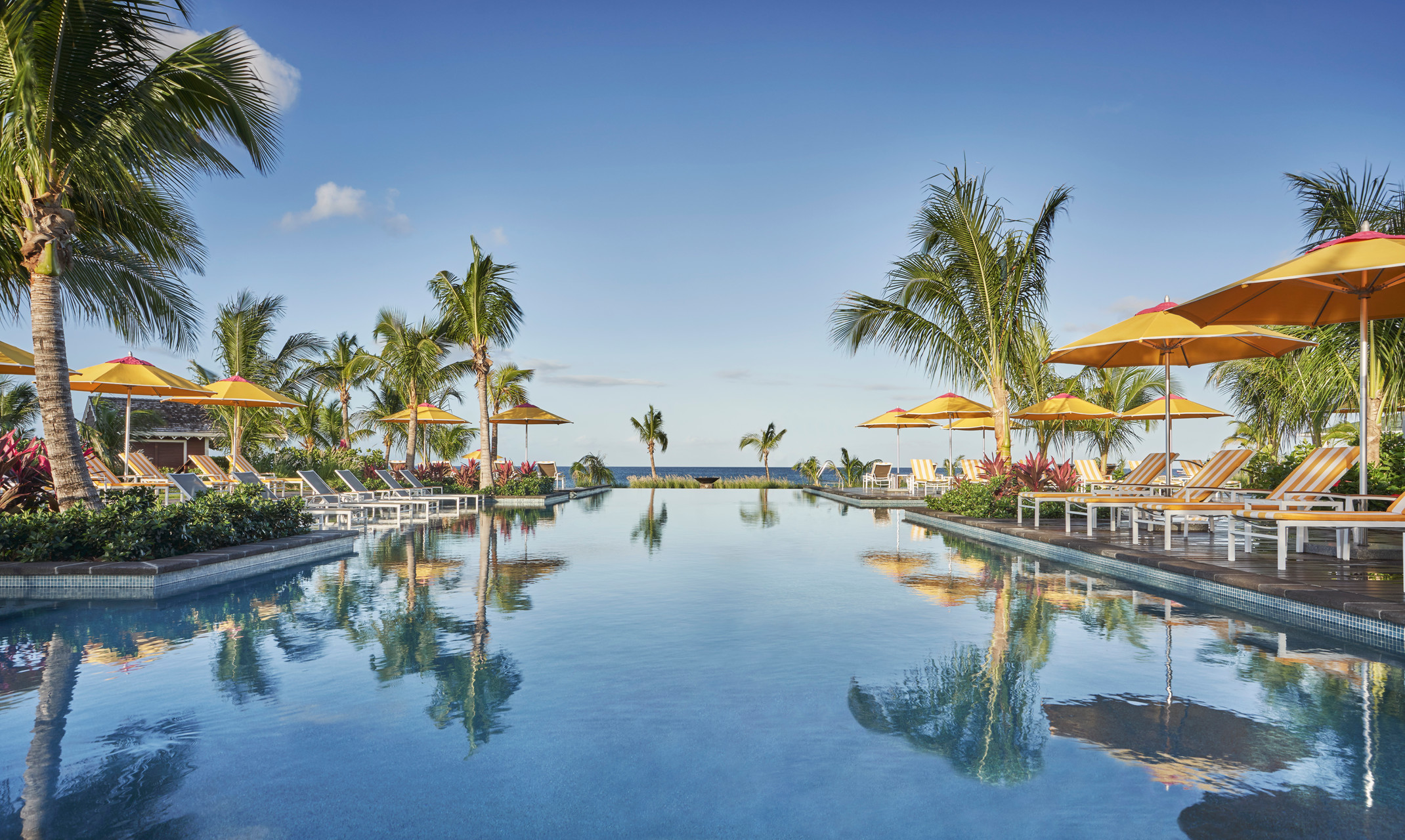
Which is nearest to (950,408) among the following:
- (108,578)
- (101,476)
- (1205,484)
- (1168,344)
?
(1168,344)

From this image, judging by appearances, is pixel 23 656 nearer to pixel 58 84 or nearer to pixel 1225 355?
pixel 58 84

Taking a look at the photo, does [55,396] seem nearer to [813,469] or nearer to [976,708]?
[976,708]

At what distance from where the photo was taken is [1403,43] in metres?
12.3

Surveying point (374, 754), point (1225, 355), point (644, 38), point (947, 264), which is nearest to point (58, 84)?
point (374, 754)

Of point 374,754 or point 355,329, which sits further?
point 355,329

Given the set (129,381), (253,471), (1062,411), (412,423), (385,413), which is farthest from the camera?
(385,413)

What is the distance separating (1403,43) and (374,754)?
57.9 ft

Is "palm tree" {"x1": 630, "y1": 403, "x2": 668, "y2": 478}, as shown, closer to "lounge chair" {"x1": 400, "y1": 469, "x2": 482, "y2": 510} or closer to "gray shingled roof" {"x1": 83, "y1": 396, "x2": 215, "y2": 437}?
"lounge chair" {"x1": 400, "y1": 469, "x2": 482, "y2": 510}

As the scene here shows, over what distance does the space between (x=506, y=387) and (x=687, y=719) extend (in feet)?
72.0

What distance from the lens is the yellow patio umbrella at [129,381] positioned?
35.7 ft

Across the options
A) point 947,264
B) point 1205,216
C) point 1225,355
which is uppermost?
point 1205,216

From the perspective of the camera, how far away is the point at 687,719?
135 inches

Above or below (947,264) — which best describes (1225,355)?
below

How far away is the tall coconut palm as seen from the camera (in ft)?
34.0
